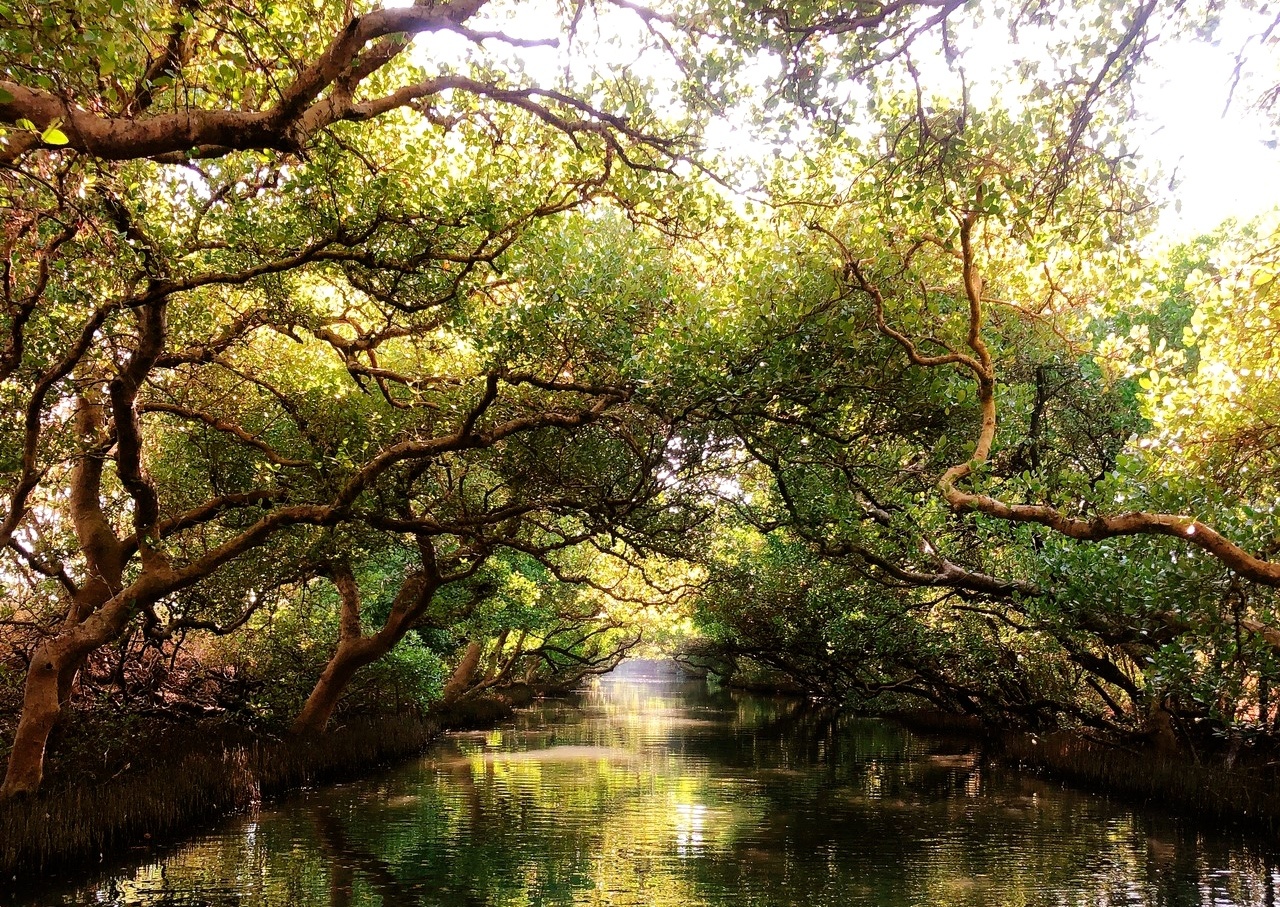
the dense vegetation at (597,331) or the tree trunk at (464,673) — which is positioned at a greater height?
the dense vegetation at (597,331)

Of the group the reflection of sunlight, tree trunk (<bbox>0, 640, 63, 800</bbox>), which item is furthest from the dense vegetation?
the reflection of sunlight

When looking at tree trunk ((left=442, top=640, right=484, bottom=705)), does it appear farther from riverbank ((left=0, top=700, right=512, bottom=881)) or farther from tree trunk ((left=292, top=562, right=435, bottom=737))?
tree trunk ((left=292, top=562, right=435, bottom=737))

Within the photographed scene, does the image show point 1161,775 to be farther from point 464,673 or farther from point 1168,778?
point 464,673

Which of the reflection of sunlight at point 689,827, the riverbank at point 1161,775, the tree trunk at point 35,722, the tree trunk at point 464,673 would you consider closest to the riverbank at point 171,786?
the tree trunk at point 35,722

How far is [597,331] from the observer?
11.7m

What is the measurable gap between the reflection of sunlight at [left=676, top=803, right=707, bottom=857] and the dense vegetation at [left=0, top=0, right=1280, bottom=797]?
16.5ft

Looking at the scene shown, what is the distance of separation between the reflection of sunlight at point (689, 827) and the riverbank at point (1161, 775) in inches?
356

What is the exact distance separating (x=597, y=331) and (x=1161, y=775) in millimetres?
14862

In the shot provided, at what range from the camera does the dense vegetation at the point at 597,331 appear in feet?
23.1

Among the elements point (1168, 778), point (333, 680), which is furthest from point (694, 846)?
point (333, 680)

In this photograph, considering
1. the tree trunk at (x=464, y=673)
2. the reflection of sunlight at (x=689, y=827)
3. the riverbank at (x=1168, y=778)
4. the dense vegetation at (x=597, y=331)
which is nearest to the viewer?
the dense vegetation at (x=597, y=331)

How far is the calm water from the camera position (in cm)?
1135

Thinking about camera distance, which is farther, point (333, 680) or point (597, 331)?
point (333, 680)

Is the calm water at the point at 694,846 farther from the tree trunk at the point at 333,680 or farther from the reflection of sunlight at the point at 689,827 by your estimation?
the tree trunk at the point at 333,680
